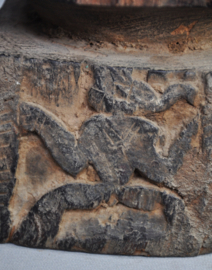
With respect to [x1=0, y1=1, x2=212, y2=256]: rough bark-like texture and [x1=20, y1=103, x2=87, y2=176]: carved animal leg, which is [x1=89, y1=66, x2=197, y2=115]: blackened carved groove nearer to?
[x1=0, y1=1, x2=212, y2=256]: rough bark-like texture

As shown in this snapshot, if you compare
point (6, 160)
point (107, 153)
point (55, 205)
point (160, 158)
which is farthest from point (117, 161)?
point (6, 160)

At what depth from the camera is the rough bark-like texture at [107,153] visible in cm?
131

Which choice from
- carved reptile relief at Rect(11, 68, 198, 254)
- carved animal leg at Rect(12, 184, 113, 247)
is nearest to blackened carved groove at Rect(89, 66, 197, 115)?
carved reptile relief at Rect(11, 68, 198, 254)

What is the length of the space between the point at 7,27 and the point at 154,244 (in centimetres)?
112

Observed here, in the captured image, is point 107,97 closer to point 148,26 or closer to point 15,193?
point 148,26

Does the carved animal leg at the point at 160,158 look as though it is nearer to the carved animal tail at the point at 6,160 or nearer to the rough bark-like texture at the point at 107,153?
the rough bark-like texture at the point at 107,153

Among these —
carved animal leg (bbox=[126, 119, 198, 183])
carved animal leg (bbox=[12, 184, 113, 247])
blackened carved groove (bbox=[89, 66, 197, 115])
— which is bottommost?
carved animal leg (bbox=[12, 184, 113, 247])

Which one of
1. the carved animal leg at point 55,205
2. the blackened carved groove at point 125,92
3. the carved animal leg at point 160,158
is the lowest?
the carved animal leg at point 55,205

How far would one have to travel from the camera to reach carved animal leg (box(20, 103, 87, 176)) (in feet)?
4.30

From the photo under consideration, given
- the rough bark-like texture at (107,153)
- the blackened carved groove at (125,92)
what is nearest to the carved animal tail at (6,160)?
the rough bark-like texture at (107,153)

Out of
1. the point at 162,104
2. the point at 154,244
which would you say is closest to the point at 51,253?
the point at 154,244

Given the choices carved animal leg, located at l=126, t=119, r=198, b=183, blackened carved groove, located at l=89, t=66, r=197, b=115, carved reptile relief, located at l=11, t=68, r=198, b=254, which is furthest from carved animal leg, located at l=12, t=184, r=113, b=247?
blackened carved groove, located at l=89, t=66, r=197, b=115

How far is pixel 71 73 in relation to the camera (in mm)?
1311

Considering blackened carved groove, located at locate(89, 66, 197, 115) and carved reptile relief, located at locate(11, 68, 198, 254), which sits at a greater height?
blackened carved groove, located at locate(89, 66, 197, 115)
